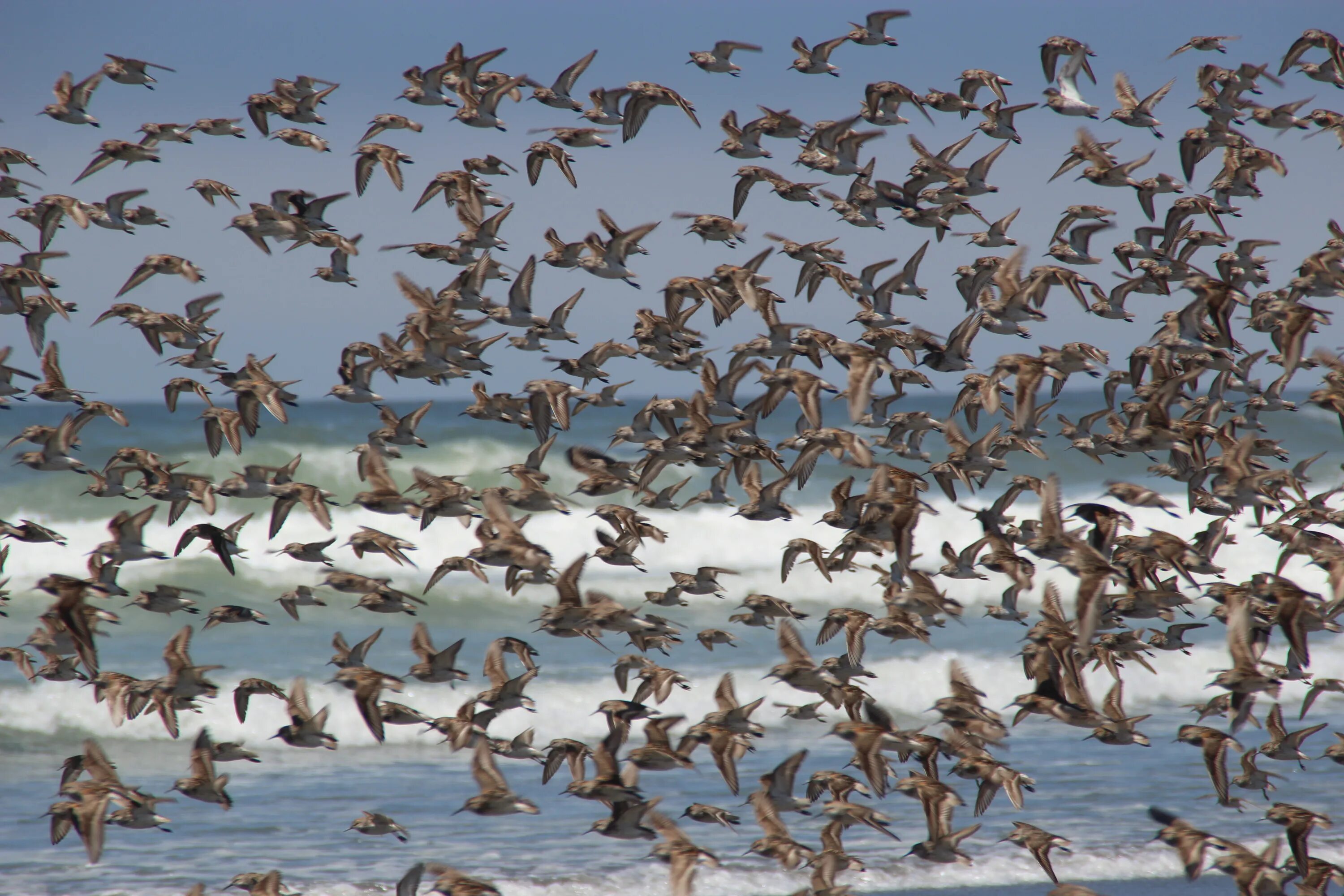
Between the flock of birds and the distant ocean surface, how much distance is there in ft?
3.24

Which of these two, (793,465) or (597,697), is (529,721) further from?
(793,465)

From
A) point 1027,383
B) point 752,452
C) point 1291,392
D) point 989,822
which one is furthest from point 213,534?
point 1291,392

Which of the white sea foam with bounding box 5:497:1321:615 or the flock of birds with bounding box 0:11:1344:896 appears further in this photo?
the white sea foam with bounding box 5:497:1321:615

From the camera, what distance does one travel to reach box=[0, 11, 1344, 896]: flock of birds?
12.4 meters

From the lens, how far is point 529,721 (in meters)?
23.3

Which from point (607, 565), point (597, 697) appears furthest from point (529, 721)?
point (607, 565)

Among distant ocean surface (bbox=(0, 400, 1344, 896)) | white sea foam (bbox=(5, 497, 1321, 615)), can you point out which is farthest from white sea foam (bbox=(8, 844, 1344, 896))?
white sea foam (bbox=(5, 497, 1321, 615))

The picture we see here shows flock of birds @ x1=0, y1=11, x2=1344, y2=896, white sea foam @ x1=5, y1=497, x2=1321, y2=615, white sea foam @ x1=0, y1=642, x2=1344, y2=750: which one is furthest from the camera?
white sea foam @ x1=5, y1=497, x2=1321, y2=615

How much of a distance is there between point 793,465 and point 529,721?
9579mm

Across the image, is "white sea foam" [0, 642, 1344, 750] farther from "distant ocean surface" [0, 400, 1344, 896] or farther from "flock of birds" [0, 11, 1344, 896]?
"flock of birds" [0, 11, 1344, 896]

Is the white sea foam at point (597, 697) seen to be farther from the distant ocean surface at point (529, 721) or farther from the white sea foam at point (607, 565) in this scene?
the white sea foam at point (607, 565)

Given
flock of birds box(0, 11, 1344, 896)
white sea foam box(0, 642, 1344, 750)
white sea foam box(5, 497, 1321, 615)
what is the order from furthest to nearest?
white sea foam box(5, 497, 1321, 615) → white sea foam box(0, 642, 1344, 750) → flock of birds box(0, 11, 1344, 896)

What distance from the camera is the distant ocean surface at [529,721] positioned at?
15.4 m

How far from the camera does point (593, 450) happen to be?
15.4 metres
